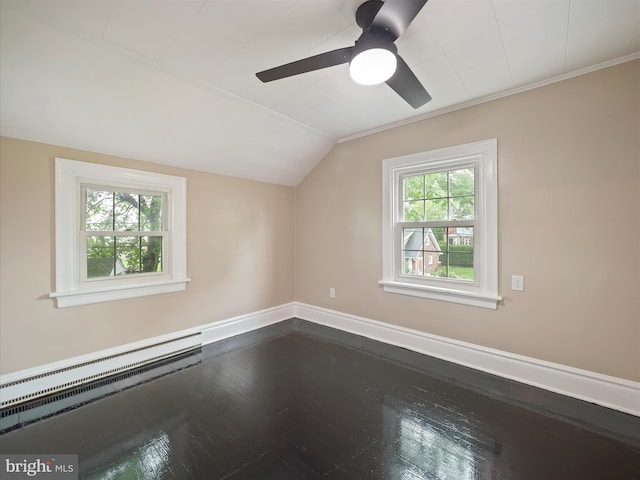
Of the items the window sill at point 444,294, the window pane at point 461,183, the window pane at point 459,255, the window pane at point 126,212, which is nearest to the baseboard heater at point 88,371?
the window pane at point 126,212

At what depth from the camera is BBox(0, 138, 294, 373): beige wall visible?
2125 millimetres

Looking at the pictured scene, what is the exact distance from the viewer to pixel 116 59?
1.89 meters

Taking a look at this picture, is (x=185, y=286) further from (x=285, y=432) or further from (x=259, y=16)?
(x=259, y=16)

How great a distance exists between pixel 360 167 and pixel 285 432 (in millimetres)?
2785

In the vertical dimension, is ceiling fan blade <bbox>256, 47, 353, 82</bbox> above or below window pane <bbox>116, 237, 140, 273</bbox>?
above

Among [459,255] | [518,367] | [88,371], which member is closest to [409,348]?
[518,367]

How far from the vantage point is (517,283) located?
2434 mm

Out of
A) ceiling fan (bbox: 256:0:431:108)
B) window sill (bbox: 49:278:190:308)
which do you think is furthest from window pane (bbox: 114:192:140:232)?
ceiling fan (bbox: 256:0:431:108)

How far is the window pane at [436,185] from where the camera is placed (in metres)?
2.92

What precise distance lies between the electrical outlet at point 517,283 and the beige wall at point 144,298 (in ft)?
9.04

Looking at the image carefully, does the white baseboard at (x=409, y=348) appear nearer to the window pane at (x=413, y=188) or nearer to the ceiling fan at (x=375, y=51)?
the window pane at (x=413, y=188)

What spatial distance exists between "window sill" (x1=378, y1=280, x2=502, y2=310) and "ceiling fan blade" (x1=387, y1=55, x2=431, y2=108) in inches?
69.5

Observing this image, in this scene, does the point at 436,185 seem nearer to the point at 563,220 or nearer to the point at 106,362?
the point at 563,220

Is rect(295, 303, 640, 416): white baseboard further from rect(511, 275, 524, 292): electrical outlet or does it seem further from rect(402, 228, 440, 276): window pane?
rect(402, 228, 440, 276): window pane
